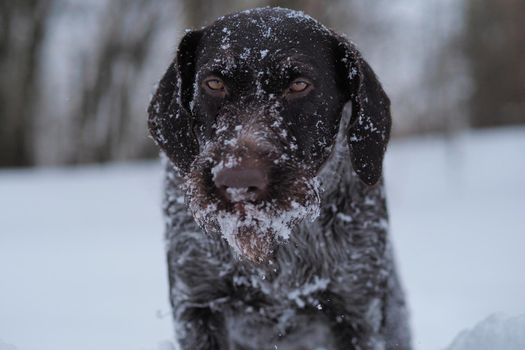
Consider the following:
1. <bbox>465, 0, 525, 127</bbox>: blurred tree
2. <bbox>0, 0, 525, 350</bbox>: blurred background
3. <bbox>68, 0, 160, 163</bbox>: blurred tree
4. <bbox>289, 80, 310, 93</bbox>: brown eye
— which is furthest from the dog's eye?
<bbox>465, 0, 525, 127</bbox>: blurred tree

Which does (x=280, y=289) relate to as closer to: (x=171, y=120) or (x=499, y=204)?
(x=171, y=120)

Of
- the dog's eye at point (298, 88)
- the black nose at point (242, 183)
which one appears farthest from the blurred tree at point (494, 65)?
the black nose at point (242, 183)

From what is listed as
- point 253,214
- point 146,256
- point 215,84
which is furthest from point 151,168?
point 253,214

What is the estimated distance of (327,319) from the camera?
10.9 ft

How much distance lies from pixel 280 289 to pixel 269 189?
924mm

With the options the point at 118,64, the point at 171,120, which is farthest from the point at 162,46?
the point at 171,120

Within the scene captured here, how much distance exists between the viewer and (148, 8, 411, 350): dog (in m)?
2.54

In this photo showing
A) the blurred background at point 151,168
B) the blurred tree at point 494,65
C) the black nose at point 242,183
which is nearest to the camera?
the black nose at point 242,183

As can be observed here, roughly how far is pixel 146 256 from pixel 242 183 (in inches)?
224

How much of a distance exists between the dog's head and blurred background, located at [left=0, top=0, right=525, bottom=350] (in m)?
0.88

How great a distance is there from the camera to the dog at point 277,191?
2.54 metres

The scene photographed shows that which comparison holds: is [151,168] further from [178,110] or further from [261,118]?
[261,118]

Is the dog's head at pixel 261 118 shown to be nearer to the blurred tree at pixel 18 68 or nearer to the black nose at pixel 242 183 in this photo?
the black nose at pixel 242 183

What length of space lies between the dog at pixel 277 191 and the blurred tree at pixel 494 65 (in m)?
24.0
